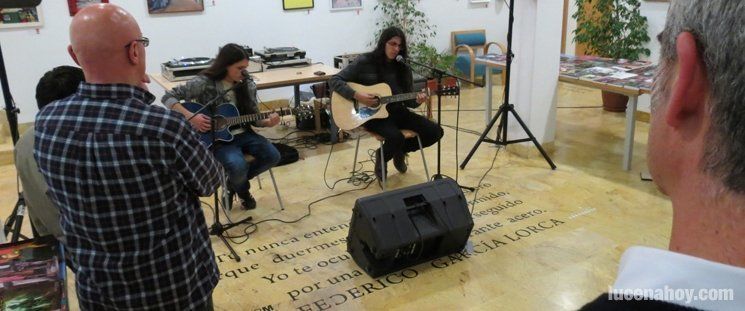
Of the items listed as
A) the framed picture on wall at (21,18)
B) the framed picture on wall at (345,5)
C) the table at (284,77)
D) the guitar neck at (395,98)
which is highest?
the framed picture on wall at (345,5)

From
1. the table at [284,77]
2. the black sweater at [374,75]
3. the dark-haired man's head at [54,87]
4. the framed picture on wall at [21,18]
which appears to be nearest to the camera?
the dark-haired man's head at [54,87]

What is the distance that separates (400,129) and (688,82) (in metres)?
3.41

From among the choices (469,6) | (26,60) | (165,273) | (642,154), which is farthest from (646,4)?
(26,60)

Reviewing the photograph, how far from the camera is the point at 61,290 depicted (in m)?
1.51

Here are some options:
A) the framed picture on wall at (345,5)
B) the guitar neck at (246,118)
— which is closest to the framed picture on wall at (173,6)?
the framed picture on wall at (345,5)

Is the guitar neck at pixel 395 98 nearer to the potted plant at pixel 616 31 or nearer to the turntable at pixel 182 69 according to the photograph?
the turntable at pixel 182 69

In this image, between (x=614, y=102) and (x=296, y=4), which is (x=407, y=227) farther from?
(x=614, y=102)

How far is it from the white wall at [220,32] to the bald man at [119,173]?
4193mm

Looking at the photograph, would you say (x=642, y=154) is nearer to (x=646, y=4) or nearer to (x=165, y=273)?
(x=646, y=4)

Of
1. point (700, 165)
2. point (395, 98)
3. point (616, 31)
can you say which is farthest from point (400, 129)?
point (700, 165)

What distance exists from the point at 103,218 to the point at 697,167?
1418 mm

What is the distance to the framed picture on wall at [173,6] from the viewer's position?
541 cm

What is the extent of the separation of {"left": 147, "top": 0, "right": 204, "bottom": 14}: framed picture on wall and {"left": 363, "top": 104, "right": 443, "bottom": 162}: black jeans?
2704mm

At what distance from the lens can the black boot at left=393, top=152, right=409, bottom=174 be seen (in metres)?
4.22
